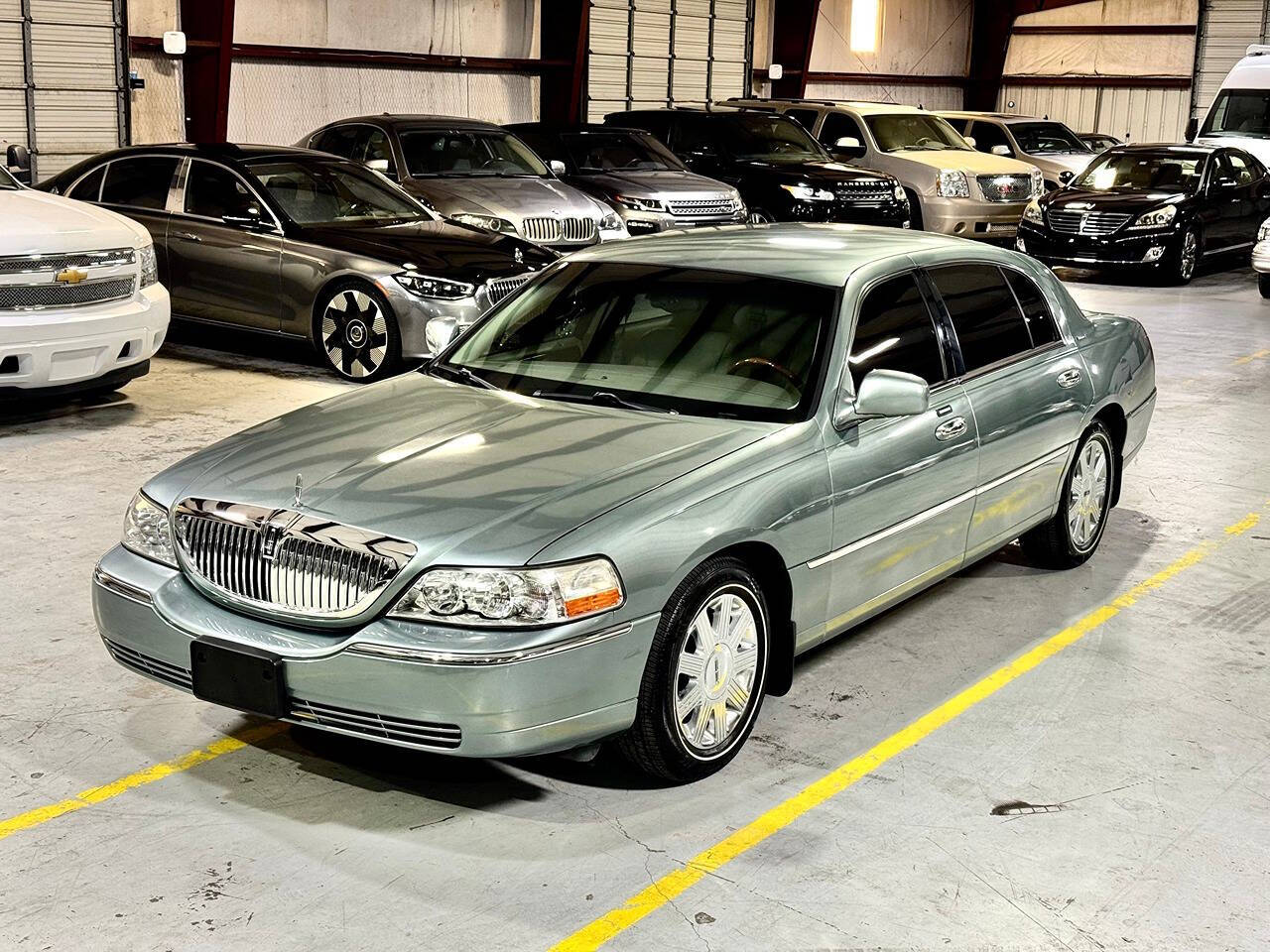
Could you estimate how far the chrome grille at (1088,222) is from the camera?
17.1m

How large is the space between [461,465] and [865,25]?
87.2ft

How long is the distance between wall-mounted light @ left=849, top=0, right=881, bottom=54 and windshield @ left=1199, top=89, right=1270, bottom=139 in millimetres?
8626

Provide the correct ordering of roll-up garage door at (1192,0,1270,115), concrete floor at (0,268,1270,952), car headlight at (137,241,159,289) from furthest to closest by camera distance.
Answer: roll-up garage door at (1192,0,1270,115) → car headlight at (137,241,159,289) → concrete floor at (0,268,1270,952)

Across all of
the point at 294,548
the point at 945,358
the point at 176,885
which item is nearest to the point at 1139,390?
the point at 945,358

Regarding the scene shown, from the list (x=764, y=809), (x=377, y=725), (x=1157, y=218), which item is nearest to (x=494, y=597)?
(x=377, y=725)

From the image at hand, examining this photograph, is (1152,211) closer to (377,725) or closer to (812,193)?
(812,193)

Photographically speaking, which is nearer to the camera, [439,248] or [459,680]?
[459,680]

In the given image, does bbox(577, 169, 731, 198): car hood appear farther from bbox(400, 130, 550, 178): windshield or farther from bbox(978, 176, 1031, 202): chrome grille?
bbox(978, 176, 1031, 202): chrome grille

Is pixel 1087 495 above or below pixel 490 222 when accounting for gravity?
below

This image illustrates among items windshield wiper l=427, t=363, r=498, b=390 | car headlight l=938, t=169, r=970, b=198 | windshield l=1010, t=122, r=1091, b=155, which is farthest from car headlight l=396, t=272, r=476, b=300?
windshield l=1010, t=122, r=1091, b=155

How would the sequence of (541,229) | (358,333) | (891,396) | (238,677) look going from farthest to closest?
1. (541,229)
2. (358,333)
3. (891,396)
4. (238,677)

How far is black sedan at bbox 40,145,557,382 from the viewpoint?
10.1 m

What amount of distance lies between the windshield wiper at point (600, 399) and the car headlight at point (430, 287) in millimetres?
5217

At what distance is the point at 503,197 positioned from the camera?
13.0 m
